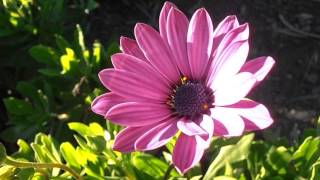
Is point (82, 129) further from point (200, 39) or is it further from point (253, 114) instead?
point (253, 114)

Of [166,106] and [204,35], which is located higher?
[204,35]

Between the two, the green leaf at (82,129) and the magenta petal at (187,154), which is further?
the green leaf at (82,129)

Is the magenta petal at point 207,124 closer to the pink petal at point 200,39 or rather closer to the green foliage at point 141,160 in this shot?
the pink petal at point 200,39

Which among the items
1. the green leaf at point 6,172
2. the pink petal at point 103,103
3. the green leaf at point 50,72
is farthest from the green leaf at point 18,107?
the pink petal at point 103,103

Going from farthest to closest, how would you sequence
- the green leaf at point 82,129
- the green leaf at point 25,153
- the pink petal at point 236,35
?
the green leaf at point 25,153 < the green leaf at point 82,129 < the pink petal at point 236,35

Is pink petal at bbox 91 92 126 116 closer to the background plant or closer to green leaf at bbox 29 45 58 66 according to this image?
the background plant

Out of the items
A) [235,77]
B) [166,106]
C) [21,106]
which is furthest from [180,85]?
[21,106]

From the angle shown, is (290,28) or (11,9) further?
(290,28)

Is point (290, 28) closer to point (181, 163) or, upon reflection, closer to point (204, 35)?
point (204, 35)
